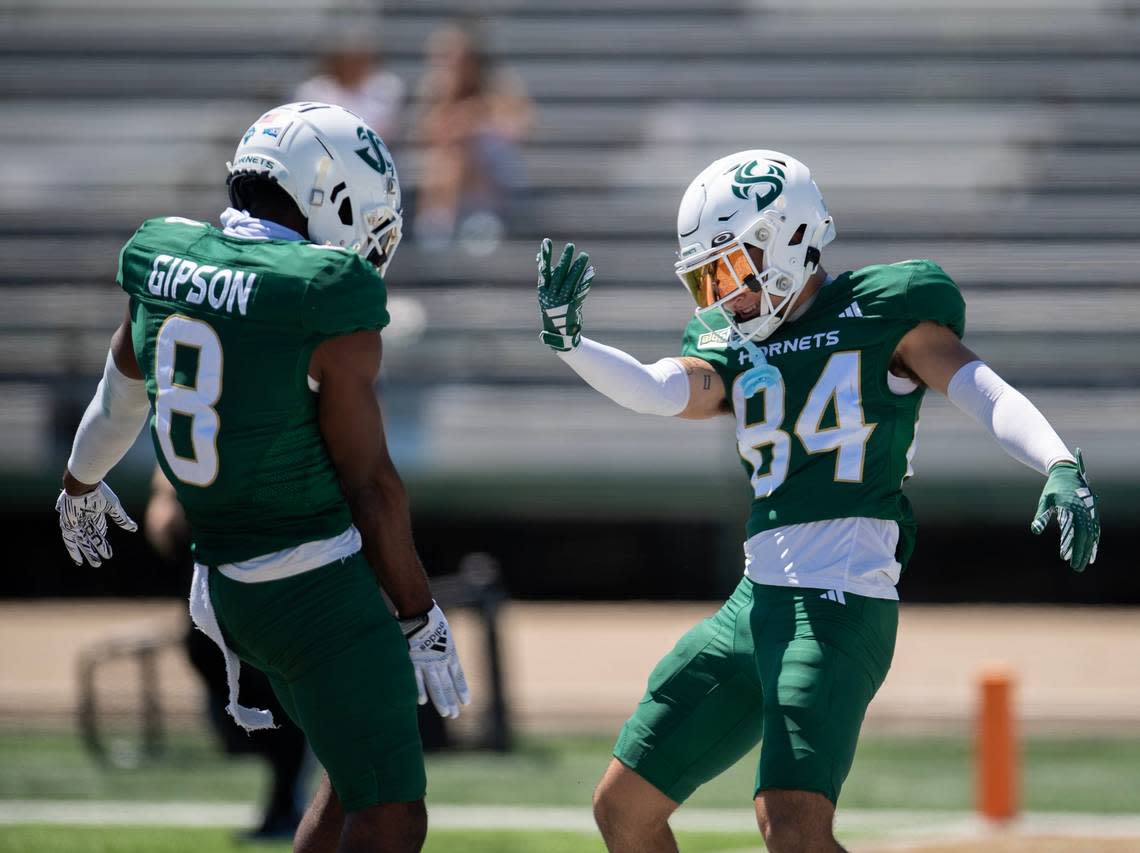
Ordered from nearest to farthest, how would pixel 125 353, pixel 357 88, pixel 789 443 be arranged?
pixel 125 353, pixel 789 443, pixel 357 88

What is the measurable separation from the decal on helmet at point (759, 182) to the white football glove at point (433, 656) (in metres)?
1.19

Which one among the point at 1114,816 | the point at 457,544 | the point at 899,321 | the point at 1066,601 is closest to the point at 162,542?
the point at 899,321

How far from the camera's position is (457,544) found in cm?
1085

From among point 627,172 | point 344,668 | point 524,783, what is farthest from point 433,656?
point 627,172

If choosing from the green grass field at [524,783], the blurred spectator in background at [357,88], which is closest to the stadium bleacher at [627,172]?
the blurred spectator in background at [357,88]

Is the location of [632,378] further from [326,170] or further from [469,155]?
[469,155]

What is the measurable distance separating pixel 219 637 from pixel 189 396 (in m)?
0.53

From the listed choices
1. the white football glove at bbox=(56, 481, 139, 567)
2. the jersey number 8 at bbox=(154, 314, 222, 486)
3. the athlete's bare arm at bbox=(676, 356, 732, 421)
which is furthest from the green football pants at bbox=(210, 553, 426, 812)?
the athlete's bare arm at bbox=(676, 356, 732, 421)

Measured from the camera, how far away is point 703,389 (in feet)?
13.8

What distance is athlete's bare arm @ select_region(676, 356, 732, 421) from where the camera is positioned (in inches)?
166

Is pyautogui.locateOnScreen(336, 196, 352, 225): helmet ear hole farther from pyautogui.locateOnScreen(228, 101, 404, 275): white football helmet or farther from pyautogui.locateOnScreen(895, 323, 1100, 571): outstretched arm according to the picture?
pyautogui.locateOnScreen(895, 323, 1100, 571): outstretched arm

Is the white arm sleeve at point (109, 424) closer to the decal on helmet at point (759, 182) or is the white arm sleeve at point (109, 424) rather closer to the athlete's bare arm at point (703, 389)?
the athlete's bare arm at point (703, 389)

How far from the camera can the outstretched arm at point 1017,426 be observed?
3613 mm

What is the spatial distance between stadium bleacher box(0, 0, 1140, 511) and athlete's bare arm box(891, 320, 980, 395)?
21.8ft
